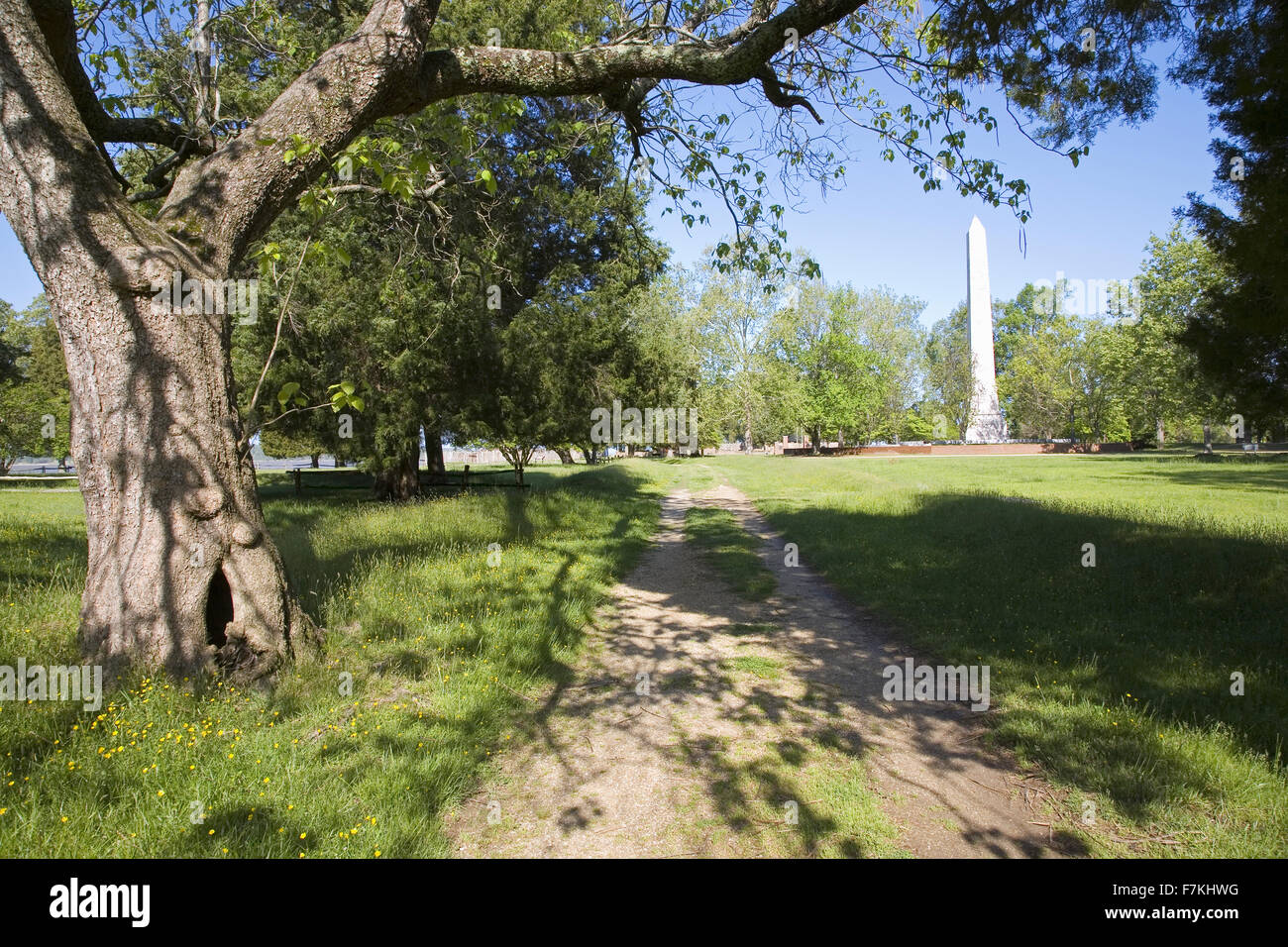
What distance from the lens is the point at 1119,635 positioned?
Answer: 5699 millimetres

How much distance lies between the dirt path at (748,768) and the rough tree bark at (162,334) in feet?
7.48

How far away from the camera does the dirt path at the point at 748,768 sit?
312cm

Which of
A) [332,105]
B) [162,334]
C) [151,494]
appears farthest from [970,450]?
[151,494]

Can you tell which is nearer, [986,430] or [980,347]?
[980,347]

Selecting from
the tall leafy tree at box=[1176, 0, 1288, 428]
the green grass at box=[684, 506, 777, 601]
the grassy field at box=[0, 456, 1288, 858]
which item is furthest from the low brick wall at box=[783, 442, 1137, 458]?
the tall leafy tree at box=[1176, 0, 1288, 428]

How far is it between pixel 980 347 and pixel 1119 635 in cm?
5778

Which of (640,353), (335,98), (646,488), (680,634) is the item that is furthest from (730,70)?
(646,488)

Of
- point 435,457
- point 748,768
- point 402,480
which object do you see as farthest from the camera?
point 435,457

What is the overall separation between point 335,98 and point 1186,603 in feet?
29.3

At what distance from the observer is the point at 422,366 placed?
13.6 meters

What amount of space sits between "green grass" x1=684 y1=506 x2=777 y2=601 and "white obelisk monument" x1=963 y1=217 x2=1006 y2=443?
4553 cm

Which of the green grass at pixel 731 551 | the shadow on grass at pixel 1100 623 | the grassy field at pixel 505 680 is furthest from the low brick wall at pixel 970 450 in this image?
the grassy field at pixel 505 680

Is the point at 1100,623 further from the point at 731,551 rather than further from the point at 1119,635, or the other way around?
the point at 731,551

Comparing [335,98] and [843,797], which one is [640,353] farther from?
[843,797]
